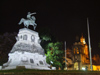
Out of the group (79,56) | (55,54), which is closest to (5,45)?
(55,54)

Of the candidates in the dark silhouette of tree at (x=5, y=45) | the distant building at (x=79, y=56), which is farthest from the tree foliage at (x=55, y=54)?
the distant building at (x=79, y=56)

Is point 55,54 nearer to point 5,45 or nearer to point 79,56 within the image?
point 5,45

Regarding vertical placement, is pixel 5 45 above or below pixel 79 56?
above

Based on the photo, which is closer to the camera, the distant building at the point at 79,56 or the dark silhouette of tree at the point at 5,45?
the dark silhouette of tree at the point at 5,45

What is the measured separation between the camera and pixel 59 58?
3925 cm

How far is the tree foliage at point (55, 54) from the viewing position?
125 feet

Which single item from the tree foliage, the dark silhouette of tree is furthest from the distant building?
the dark silhouette of tree

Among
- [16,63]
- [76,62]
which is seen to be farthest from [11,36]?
[76,62]

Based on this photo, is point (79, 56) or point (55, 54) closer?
point (55, 54)

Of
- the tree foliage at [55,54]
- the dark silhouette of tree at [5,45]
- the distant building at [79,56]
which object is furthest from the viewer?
the distant building at [79,56]

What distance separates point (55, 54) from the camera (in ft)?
129

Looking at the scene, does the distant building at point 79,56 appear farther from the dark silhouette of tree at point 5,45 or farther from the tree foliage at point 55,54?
the dark silhouette of tree at point 5,45

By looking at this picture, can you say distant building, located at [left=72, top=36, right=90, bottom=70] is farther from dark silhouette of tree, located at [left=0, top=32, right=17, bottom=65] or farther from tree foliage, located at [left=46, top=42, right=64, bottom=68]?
dark silhouette of tree, located at [left=0, top=32, right=17, bottom=65]

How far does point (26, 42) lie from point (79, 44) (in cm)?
4659
